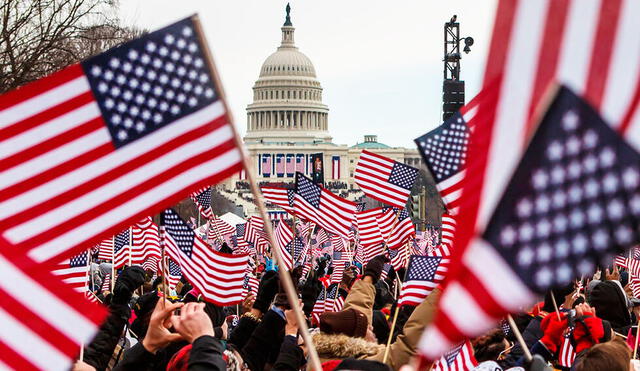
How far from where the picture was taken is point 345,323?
15.2ft

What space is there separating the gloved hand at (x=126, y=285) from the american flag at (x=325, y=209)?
6318mm

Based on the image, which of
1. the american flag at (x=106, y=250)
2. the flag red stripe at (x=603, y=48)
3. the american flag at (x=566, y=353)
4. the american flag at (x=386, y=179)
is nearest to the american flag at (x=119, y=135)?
the flag red stripe at (x=603, y=48)

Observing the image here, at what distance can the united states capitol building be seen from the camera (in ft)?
461

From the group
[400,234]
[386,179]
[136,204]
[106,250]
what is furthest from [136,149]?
[106,250]

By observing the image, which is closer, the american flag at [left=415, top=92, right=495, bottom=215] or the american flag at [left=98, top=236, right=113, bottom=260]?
the american flag at [left=415, top=92, right=495, bottom=215]

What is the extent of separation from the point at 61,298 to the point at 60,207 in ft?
2.18

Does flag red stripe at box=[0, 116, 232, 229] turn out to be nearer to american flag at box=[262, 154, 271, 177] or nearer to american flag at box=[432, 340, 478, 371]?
american flag at box=[432, 340, 478, 371]

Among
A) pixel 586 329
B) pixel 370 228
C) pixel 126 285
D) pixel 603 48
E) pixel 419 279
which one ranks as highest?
pixel 603 48

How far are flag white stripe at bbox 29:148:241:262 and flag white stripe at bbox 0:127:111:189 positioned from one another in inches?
8.6

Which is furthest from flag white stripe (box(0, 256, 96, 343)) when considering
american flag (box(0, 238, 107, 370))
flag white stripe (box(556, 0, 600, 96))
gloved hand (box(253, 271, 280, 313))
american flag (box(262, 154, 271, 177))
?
american flag (box(262, 154, 271, 177))

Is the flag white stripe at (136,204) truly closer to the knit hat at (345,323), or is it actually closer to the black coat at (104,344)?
the knit hat at (345,323)

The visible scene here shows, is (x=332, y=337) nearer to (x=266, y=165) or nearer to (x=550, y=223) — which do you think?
(x=550, y=223)

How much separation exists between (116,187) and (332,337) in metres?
1.26

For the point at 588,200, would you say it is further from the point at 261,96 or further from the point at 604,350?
the point at 261,96
